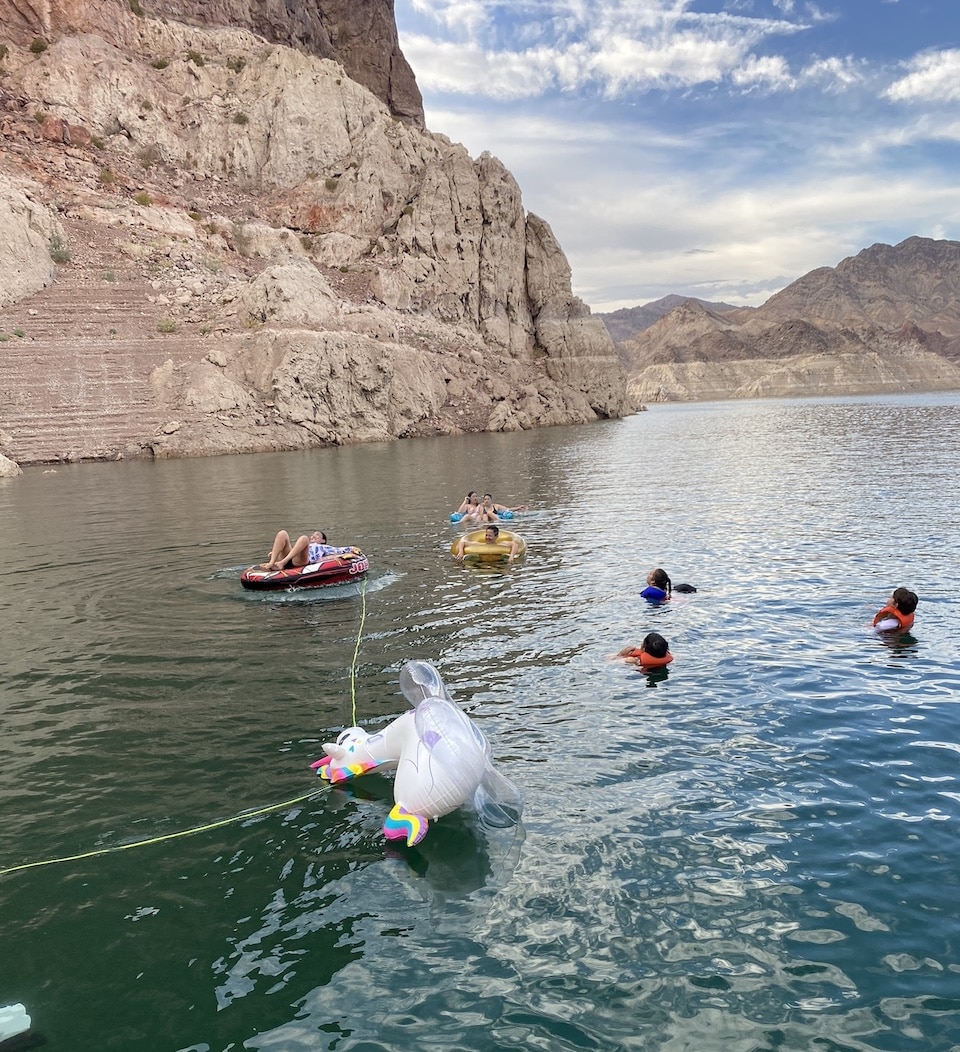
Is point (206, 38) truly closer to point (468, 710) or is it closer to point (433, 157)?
point (433, 157)

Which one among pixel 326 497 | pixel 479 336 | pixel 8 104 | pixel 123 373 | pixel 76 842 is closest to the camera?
pixel 76 842

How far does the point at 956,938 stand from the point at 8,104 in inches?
3308

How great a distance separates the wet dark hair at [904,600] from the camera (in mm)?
10875

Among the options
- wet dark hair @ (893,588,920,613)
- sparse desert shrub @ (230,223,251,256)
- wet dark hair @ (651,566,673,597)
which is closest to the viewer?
wet dark hair @ (893,588,920,613)

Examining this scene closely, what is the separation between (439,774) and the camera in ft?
20.9

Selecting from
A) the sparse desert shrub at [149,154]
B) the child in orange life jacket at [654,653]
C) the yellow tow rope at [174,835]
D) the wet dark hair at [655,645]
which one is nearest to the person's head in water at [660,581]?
the child in orange life jacket at [654,653]

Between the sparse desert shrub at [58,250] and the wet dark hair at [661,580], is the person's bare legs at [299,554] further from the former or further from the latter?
the sparse desert shrub at [58,250]

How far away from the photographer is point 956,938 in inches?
197

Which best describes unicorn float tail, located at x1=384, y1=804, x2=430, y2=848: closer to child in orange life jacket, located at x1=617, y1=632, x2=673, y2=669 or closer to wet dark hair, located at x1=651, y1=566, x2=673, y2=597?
child in orange life jacket, located at x1=617, y1=632, x2=673, y2=669

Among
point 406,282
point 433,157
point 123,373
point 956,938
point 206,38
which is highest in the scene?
point 206,38

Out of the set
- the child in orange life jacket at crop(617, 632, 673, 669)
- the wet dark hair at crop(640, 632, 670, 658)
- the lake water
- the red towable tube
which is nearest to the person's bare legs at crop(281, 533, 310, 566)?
the red towable tube

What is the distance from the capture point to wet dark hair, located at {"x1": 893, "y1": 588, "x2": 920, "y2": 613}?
10875 millimetres

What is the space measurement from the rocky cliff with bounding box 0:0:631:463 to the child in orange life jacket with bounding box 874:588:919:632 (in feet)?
147

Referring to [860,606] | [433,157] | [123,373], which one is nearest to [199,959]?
[860,606]
